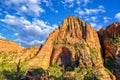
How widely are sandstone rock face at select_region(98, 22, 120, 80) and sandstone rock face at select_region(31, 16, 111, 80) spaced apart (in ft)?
11.3

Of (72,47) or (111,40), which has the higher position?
(111,40)

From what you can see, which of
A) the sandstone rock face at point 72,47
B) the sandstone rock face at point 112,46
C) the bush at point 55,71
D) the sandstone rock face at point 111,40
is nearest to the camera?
the bush at point 55,71

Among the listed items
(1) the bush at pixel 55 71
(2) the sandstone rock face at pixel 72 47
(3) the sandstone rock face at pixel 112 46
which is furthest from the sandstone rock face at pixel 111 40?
(1) the bush at pixel 55 71

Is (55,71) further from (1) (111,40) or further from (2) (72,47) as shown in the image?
(1) (111,40)

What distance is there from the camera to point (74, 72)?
112m

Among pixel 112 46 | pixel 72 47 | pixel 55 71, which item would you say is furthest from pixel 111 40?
pixel 55 71

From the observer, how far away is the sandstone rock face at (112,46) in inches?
4688

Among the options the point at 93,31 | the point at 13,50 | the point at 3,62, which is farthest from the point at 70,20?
the point at 3,62

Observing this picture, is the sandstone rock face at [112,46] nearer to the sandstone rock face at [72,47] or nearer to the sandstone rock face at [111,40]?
the sandstone rock face at [111,40]

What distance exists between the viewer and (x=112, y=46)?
406ft

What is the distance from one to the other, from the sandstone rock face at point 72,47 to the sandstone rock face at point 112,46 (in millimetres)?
3444

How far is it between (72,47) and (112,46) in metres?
19.3

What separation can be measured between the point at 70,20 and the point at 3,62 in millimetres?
41827

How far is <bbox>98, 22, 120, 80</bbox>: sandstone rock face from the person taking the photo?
119062 millimetres
